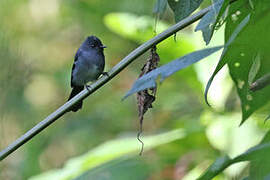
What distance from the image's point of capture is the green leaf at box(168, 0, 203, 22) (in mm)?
1521

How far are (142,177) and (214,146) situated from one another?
850mm

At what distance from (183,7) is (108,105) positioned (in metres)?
4.61

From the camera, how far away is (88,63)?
4172 mm

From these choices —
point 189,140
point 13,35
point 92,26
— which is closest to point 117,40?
point 92,26

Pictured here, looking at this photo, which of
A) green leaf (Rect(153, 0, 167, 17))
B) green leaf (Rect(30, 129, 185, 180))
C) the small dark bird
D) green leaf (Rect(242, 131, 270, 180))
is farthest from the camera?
the small dark bird

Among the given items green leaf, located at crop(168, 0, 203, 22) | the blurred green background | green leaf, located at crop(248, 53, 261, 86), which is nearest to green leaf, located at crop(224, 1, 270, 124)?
green leaf, located at crop(248, 53, 261, 86)

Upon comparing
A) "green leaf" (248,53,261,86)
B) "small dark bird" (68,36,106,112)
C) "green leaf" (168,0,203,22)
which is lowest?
"green leaf" (248,53,261,86)

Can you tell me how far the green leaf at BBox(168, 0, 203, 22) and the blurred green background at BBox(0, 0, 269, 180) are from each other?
1745 millimetres

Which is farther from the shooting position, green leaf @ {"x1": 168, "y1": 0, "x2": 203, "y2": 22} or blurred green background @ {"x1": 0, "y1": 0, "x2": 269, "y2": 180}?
blurred green background @ {"x1": 0, "y1": 0, "x2": 269, "y2": 180}

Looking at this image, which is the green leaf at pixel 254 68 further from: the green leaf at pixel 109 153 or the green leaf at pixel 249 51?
the green leaf at pixel 109 153

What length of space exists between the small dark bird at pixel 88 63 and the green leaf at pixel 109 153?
19.2 inches

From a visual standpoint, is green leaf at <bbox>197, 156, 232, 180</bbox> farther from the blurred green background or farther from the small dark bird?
the small dark bird

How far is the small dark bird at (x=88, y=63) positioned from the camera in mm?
4031

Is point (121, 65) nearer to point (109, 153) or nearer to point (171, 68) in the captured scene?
point (171, 68)
